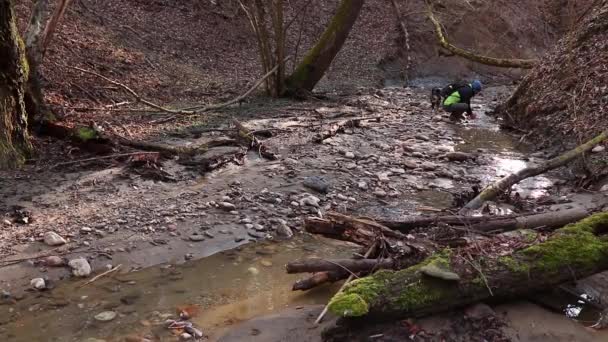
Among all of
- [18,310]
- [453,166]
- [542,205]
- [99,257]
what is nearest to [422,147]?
[453,166]

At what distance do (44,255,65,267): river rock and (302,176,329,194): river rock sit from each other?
9.92 feet

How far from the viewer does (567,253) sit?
3.96 meters

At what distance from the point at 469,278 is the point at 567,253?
796 mm

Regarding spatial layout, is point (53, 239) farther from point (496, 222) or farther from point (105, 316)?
point (496, 222)

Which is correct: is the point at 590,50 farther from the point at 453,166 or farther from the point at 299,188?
the point at 299,188

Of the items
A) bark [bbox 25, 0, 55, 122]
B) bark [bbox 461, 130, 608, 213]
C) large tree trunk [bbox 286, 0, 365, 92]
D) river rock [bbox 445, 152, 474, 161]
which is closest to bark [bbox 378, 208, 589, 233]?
bark [bbox 461, 130, 608, 213]

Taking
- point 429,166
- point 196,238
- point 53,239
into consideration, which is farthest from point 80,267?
point 429,166

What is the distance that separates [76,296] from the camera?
4465 mm

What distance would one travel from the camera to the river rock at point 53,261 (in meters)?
4.77

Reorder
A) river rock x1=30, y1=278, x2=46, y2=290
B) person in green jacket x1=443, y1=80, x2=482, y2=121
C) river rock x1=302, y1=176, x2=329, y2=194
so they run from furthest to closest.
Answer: person in green jacket x1=443, y1=80, x2=482, y2=121, river rock x1=302, y1=176, x2=329, y2=194, river rock x1=30, y1=278, x2=46, y2=290

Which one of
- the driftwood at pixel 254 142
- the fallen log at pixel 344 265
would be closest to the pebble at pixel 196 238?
the fallen log at pixel 344 265

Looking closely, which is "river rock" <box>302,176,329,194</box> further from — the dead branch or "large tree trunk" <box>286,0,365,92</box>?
"large tree trunk" <box>286,0,365,92</box>

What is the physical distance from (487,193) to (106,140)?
464 cm

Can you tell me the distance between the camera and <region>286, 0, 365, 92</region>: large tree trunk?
12742 mm
